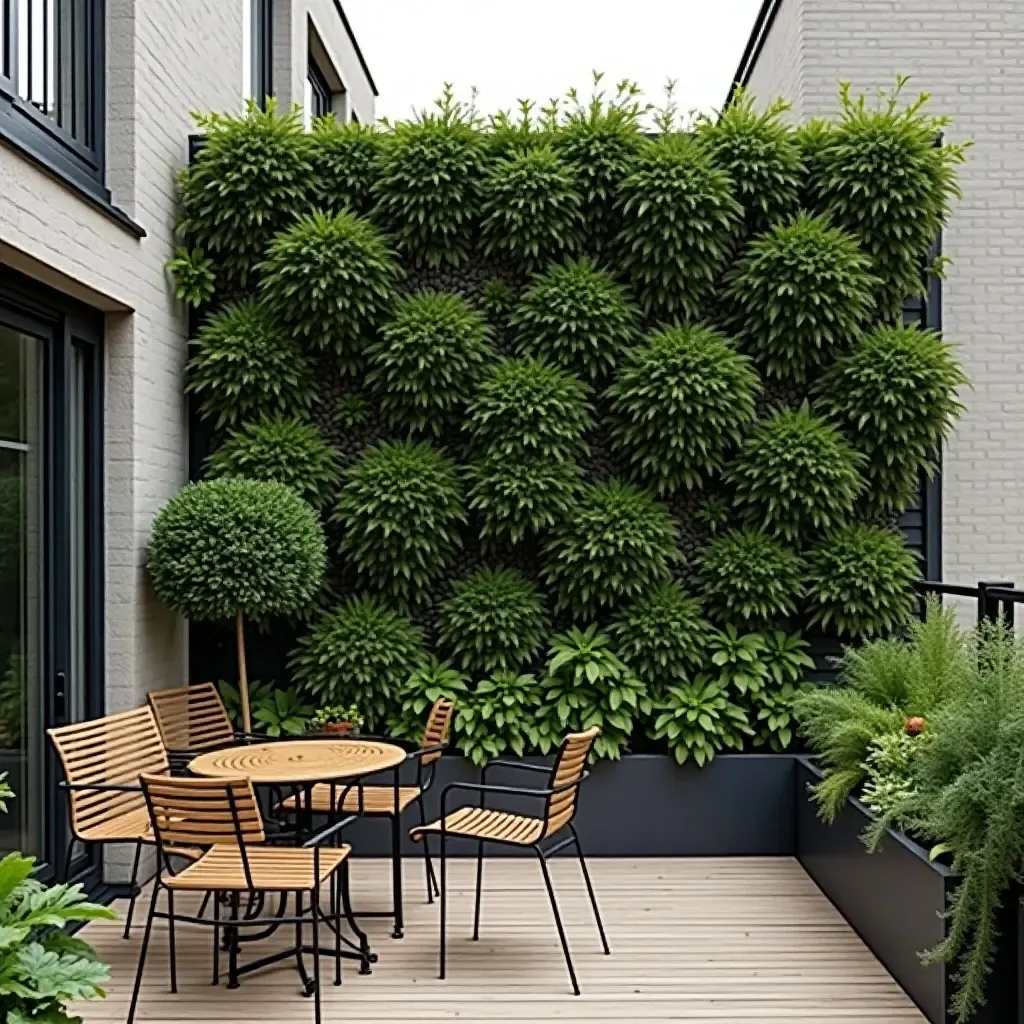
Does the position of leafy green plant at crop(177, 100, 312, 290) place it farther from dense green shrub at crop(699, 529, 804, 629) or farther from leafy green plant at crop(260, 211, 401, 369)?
dense green shrub at crop(699, 529, 804, 629)

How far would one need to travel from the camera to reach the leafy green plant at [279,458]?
21.3 feet

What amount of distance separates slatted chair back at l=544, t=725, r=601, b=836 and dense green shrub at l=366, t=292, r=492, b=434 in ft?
7.74

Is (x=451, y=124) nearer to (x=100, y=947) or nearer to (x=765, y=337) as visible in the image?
(x=765, y=337)

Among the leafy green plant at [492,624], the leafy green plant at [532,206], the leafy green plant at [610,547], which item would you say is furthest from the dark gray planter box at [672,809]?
the leafy green plant at [532,206]

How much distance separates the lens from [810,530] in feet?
21.6

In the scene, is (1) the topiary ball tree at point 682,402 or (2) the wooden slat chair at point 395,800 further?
(1) the topiary ball tree at point 682,402

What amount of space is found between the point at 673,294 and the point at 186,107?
2.72 m

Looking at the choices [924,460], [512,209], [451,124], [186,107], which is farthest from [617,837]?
[186,107]

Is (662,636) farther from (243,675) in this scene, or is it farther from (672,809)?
(243,675)

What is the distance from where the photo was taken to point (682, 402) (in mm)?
6410

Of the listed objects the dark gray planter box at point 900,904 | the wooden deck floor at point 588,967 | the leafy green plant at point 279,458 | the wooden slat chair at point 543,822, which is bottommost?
the wooden deck floor at point 588,967

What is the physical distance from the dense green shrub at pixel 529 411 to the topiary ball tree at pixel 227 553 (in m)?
1.17

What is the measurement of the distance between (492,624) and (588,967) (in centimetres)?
216

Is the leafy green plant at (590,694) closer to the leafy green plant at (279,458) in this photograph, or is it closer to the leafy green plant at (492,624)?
the leafy green plant at (492,624)
